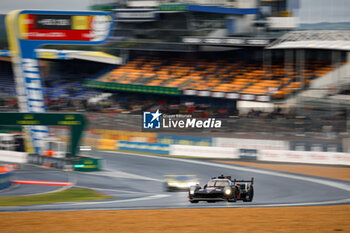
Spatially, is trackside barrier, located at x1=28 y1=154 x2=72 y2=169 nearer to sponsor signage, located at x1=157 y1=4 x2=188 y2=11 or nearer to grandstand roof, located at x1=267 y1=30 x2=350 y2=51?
grandstand roof, located at x1=267 y1=30 x2=350 y2=51

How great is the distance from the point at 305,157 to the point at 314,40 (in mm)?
8615

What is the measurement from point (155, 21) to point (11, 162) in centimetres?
1590

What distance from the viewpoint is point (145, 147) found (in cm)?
2512

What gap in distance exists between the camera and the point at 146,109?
29.5 metres

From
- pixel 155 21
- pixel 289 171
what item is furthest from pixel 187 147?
pixel 155 21

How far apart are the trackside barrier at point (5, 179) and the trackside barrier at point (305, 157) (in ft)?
37.1

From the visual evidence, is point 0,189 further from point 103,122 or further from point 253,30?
point 253,30

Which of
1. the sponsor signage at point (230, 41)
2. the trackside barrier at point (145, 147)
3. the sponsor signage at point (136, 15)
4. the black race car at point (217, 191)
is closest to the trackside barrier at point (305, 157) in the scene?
→ the trackside barrier at point (145, 147)

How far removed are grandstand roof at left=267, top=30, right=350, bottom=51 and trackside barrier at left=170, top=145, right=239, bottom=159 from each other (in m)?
7.81

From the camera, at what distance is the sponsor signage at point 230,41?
2883cm

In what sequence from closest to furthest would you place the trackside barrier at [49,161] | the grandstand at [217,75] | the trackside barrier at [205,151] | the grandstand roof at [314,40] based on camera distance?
the trackside barrier at [49,161] < the trackside barrier at [205,151] < the grandstand roof at [314,40] < the grandstand at [217,75]

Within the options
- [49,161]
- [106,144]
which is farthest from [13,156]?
[106,144]

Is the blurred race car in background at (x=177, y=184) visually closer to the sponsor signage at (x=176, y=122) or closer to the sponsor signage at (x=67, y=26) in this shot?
the sponsor signage at (x=176, y=122)

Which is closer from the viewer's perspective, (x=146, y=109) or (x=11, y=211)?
(x=11, y=211)
